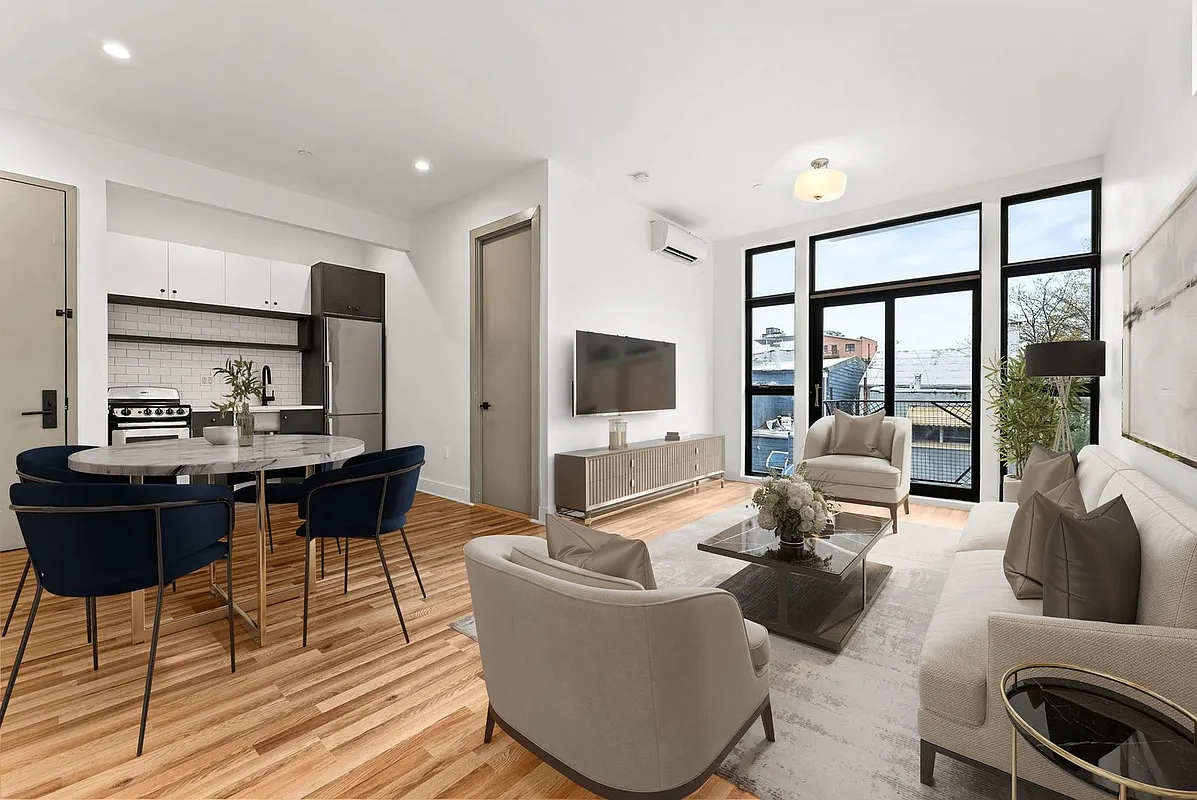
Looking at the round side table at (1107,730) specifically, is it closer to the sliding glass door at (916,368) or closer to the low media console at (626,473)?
the low media console at (626,473)

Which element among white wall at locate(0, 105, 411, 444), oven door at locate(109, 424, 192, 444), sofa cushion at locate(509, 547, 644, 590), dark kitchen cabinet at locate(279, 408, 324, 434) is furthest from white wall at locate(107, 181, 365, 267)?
sofa cushion at locate(509, 547, 644, 590)

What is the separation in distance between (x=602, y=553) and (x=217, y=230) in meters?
5.87

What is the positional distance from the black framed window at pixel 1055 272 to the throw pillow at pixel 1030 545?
9.97 ft

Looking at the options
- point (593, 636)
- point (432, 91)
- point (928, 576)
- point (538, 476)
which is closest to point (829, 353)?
point (928, 576)

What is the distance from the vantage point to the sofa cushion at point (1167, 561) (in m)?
1.27

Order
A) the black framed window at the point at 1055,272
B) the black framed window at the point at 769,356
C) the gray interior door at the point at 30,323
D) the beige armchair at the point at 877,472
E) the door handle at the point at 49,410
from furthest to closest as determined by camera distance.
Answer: the black framed window at the point at 769,356 < the black framed window at the point at 1055,272 < the beige armchair at the point at 877,472 < the door handle at the point at 49,410 < the gray interior door at the point at 30,323

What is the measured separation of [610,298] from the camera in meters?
5.06

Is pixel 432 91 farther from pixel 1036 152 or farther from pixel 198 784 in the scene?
pixel 1036 152

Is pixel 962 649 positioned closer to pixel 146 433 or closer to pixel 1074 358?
pixel 1074 358

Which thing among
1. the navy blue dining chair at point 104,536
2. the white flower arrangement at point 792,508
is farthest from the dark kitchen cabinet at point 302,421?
the white flower arrangement at point 792,508

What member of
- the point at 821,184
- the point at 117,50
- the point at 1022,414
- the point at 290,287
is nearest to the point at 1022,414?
A: the point at 1022,414

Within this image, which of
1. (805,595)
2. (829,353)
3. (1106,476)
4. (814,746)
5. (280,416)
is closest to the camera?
(814,746)

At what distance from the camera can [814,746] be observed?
1656 mm

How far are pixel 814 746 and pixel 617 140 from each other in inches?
150
